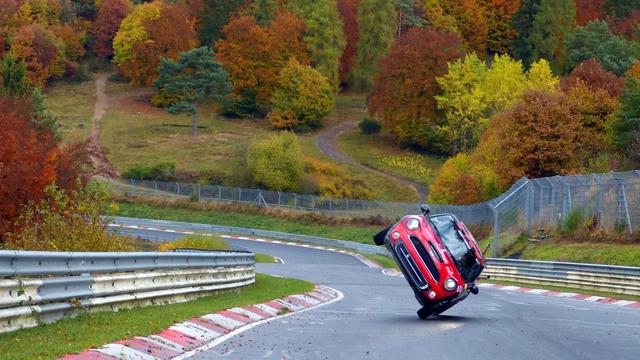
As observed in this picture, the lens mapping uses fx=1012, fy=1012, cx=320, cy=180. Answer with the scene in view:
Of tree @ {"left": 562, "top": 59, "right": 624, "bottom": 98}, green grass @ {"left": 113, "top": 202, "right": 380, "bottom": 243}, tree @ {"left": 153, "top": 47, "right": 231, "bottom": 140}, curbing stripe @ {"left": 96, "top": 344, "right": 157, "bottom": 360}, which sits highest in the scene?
curbing stripe @ {"left": 96, "top": 344, "right": 157, "bottom": 360}

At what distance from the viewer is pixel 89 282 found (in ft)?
48.2

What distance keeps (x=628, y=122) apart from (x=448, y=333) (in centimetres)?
4475

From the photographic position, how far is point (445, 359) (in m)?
12.6

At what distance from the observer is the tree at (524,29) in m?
114

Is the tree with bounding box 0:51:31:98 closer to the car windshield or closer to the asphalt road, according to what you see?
the asphalt road

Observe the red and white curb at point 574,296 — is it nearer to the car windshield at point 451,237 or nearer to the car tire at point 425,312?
the car windshield at point 451,237

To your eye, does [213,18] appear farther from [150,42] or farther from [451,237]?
[451,237]

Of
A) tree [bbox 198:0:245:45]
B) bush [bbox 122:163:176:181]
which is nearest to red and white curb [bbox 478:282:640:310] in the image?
bush [bbox 122:163:176:181]

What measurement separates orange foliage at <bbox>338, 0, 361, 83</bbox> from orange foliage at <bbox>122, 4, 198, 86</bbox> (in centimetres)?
1811

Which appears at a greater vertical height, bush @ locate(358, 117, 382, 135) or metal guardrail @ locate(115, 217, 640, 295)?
metal guardrail @ locate(115, 217, 640, 295)

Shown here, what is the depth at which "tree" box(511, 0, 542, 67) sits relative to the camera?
11425 cm

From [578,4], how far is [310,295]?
4292 inches

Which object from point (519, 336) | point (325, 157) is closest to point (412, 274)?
point (519, 336)

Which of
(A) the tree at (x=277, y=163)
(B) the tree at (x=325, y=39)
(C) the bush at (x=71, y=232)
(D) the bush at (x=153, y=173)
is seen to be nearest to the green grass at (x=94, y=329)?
(C) the bush at (x=71, y=232)
